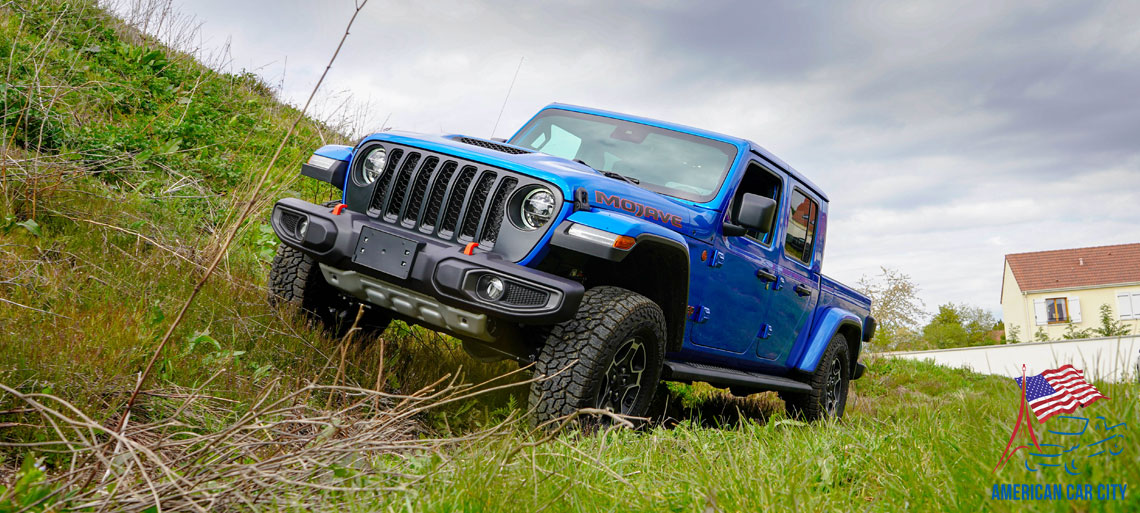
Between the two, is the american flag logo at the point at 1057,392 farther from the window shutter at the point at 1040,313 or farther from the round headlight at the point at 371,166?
the window shutter at the point at 1040,313

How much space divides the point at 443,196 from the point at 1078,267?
45.7 metres

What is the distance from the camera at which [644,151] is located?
16.4ft

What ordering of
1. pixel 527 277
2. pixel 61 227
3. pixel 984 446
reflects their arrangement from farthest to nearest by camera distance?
pixel 61 227
pixel 527 277
pixel 984 446

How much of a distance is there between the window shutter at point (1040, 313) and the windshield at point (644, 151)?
4236cm

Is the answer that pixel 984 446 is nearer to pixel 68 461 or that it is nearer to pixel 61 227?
pixel 68 461

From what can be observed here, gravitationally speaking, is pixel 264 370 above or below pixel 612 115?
below

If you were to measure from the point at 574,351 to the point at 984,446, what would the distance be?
182 cm

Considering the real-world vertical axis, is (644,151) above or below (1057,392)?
above

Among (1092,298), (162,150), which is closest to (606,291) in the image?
(162,150)

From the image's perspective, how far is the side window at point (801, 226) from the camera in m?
5.78

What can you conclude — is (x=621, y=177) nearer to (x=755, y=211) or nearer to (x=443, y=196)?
(x=755, y=211)

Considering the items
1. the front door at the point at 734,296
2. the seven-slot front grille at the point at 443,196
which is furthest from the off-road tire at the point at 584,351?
the front door at the point at 734,296

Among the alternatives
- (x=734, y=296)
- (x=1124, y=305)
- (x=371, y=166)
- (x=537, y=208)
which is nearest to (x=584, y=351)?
(x=537, y=208)

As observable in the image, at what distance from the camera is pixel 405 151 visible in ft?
13.0
